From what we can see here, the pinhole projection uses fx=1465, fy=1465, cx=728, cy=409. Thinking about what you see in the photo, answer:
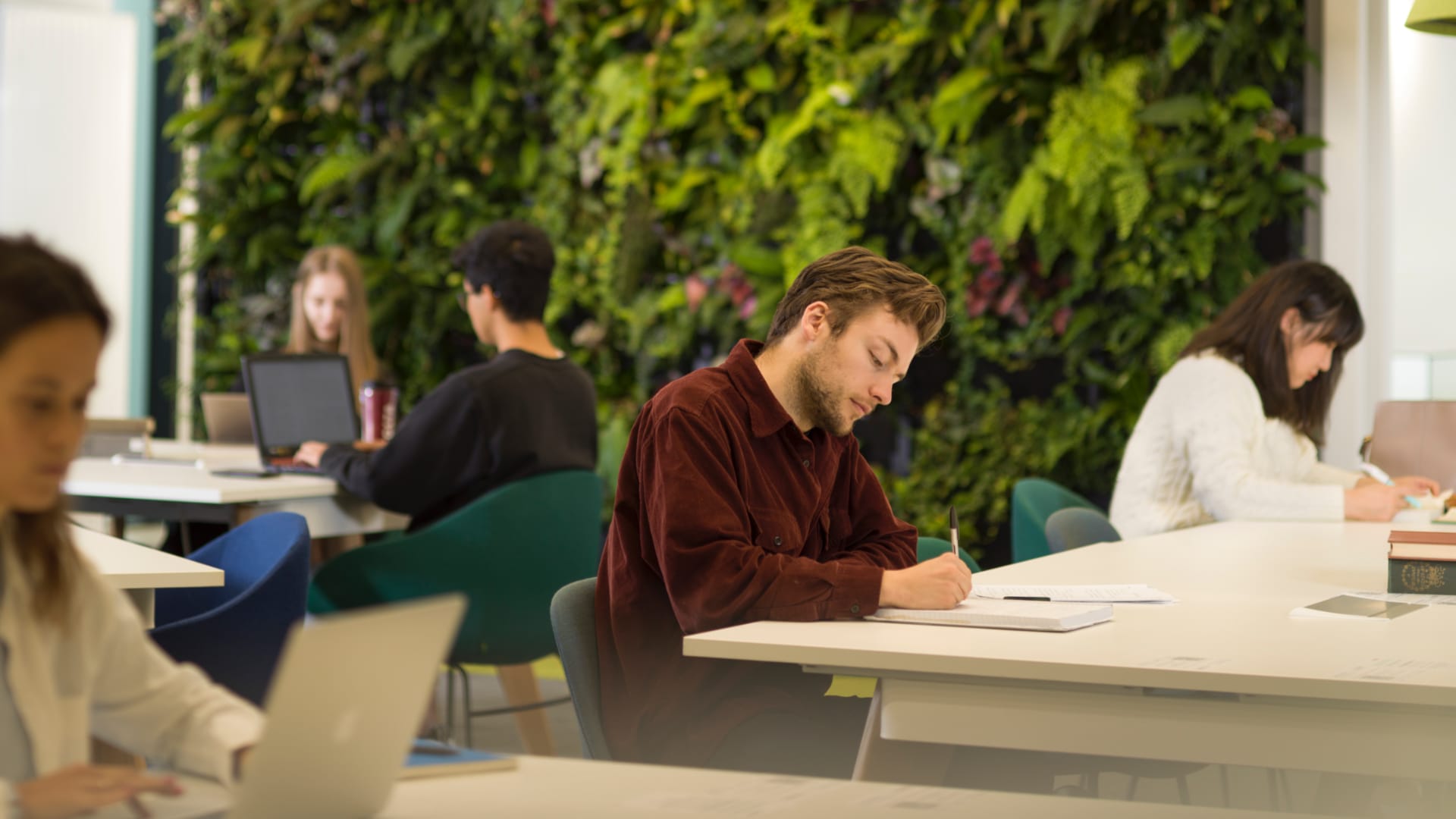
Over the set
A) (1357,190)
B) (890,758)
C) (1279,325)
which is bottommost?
(890,758)

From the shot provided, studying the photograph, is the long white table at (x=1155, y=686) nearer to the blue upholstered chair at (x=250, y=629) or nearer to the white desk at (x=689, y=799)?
the white desk at (x=689, y=799)

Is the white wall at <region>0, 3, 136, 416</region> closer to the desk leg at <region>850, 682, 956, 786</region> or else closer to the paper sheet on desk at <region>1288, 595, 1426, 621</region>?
the desk leg at <region>850, 682, 956, 786</region>

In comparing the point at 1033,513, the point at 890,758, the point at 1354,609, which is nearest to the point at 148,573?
the point at 890,758

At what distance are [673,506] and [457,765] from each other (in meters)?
0.77

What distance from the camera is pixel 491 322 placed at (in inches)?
144

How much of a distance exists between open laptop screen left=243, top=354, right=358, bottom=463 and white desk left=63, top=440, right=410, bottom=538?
0.15 meters

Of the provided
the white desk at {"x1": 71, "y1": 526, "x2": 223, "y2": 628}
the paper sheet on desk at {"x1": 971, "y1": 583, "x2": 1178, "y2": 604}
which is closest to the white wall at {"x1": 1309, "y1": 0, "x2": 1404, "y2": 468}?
the paper sheet on desk at {"x1": 971, "y1": 583, "x2": 1178, "y2": 604}

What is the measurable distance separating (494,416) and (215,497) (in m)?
0.65

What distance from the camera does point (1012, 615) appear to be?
1815 millimetres

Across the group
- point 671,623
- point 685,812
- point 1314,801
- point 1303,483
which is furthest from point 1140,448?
point 685,812

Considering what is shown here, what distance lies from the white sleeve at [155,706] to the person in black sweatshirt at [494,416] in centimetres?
241

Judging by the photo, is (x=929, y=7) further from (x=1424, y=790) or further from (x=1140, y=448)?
(x=1424, y=790)

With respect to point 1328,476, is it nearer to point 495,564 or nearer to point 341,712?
point 495,564

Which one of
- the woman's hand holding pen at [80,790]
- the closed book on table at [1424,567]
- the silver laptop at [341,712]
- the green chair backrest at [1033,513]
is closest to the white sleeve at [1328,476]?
the green chair backrest at [1033,513]
